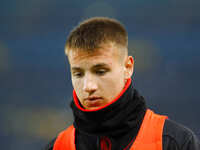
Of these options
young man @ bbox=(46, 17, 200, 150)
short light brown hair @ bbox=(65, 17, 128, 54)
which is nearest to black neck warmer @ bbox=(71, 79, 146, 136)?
young man @ bbox=(46, 17, 200, 150)

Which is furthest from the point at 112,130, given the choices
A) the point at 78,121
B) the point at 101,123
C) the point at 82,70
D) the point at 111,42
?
the point at 111,42

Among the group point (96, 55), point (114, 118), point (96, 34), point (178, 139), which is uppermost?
point (96, 34)

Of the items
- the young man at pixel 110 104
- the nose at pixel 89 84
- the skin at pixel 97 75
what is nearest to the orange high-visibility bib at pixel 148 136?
the young man at pixel 110 104

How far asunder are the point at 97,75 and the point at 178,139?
52 cm

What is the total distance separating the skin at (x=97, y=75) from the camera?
5.08 feet

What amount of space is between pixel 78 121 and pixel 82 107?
78mm

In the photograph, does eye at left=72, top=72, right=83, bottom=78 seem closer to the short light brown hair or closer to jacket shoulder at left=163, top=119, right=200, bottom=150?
the short light brown hair

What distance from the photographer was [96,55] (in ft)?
5.09

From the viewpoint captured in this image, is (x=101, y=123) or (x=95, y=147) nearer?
(x=101, y=123)

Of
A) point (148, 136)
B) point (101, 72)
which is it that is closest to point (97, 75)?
point (101, 72)

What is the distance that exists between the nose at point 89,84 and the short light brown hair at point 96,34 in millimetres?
155

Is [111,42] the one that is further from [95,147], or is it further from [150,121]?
[95,147]

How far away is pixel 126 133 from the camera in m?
1.61

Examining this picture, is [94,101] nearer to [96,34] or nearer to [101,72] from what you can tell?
[101,72]
